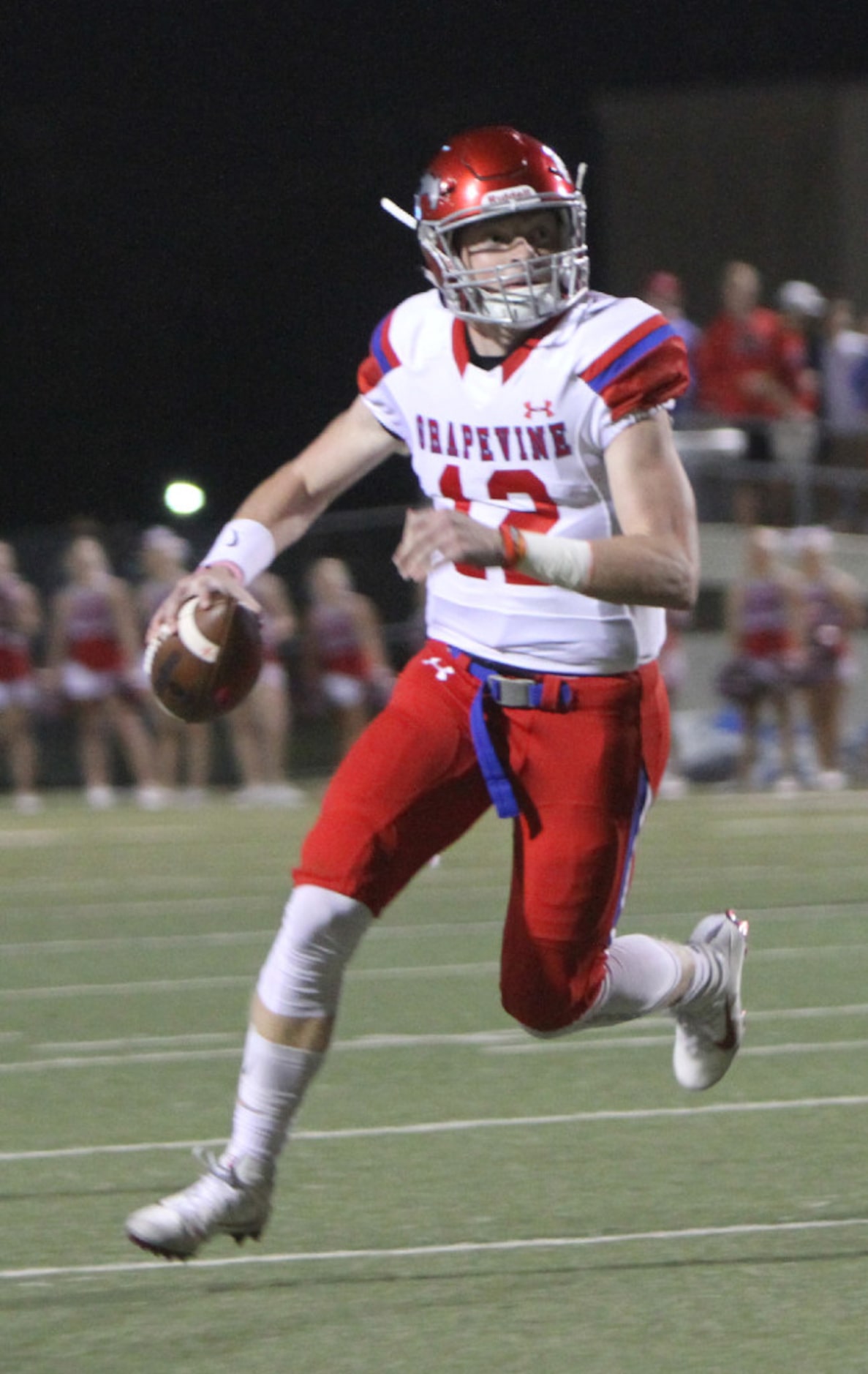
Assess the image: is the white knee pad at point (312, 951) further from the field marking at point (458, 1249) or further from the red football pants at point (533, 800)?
the field marking at point (458, 1249)

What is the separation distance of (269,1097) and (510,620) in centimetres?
84

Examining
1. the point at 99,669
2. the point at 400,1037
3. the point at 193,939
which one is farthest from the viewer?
the point at 99,669

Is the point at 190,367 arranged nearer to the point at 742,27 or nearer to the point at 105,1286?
the point at 742,27

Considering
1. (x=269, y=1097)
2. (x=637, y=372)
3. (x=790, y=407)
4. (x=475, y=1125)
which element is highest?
(x=637, y=372)

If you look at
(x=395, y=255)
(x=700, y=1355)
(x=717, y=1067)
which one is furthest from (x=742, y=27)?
(x=700, y=1355)

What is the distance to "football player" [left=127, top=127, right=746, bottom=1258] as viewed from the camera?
3.60m

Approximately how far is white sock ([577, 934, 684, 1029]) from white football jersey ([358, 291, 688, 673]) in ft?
1.78

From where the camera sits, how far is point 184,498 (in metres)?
20.5

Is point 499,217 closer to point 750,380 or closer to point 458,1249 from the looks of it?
point 458,1249

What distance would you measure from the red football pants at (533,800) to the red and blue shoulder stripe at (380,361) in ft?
1.52

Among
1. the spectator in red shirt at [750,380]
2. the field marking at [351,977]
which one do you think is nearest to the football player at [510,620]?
the field marking at [351,977]

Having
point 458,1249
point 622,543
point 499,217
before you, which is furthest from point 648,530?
point 458,1249

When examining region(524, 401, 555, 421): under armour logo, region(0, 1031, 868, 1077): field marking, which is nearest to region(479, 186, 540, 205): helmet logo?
region(524, 401, 555, 421): under armour logo

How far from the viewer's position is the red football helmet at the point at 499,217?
3725 millimetres
